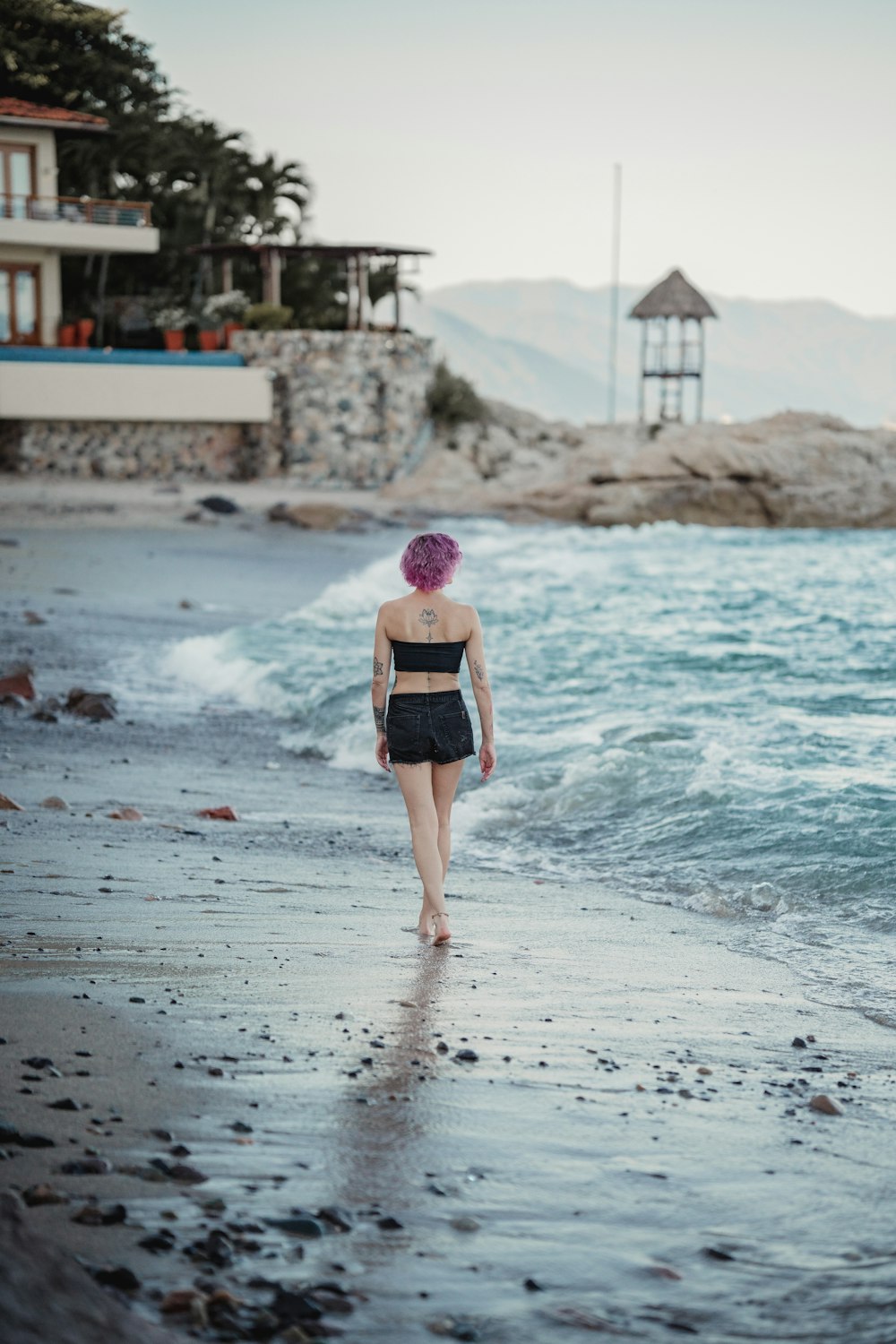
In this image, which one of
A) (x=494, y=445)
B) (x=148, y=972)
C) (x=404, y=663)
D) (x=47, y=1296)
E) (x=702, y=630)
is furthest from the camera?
(x=494, y=445)

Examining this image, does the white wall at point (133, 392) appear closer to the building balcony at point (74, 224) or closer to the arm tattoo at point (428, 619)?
the building balcony at point (74, 224)

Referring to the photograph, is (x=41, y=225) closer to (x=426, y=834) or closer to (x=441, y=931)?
(x=426, y=834)

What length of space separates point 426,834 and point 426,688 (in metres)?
0.50

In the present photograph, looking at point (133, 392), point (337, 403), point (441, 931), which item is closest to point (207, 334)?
point (133, 392)

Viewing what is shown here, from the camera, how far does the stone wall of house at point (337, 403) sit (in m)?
34.2

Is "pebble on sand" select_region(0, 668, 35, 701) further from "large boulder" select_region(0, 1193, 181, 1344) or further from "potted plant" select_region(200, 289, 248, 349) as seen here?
"potted plant" select_region(200, 289, 248, 349)

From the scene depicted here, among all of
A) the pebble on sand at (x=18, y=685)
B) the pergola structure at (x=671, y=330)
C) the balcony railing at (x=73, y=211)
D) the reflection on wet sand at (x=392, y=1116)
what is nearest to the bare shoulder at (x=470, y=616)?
the reflection on wet sand at (x=392, y=1116)

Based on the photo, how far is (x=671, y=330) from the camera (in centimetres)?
4528

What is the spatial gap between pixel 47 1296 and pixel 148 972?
7.13 feet

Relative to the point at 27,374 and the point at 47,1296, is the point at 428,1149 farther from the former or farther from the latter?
the point at 27,374

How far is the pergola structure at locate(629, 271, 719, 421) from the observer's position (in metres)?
43.5

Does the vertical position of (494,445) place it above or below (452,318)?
below

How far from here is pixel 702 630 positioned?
53.4 ft

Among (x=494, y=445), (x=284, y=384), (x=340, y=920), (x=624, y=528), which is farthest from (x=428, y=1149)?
(x=494, y=445)
